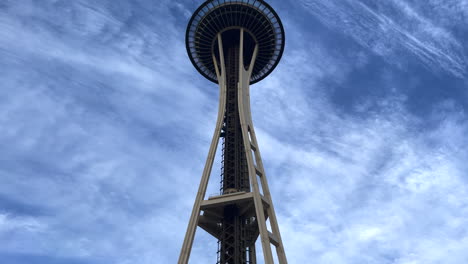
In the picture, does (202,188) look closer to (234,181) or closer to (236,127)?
(234,181)

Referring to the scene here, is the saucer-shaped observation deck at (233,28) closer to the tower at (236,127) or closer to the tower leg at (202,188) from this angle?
Result: the tower at (236,127)

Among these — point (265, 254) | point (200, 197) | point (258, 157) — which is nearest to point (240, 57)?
point (258, 157)

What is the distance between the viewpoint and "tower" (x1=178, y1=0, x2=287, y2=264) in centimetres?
3516

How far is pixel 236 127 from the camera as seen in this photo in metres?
44.4

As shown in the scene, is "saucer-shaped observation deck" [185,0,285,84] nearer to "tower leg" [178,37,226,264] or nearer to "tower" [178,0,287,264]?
"tower" [178,0,287,264]

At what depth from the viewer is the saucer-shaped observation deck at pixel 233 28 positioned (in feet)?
167

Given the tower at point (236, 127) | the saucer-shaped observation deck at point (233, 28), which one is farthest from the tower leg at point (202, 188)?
the saucer-shaped observation deck at point (233, 28)

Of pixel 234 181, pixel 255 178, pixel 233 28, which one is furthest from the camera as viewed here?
pixel 233 28

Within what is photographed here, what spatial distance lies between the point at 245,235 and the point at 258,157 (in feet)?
24.7

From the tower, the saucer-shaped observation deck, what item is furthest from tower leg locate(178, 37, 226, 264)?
the saucer-shaped observation deck

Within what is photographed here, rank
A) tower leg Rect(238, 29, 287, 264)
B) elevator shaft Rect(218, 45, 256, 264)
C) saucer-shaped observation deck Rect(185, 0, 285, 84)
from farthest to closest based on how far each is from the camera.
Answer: saucer-shaped observation deck Rect(185, 0, 285, 84) < elevator shaft Rect(218, 45, 256, 264) < tower leg Rect(238, 29, 287, 264)

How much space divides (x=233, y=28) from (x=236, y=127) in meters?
14.5

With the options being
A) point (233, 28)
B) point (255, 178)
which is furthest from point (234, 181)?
point (233, 28)

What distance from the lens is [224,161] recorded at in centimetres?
4222
